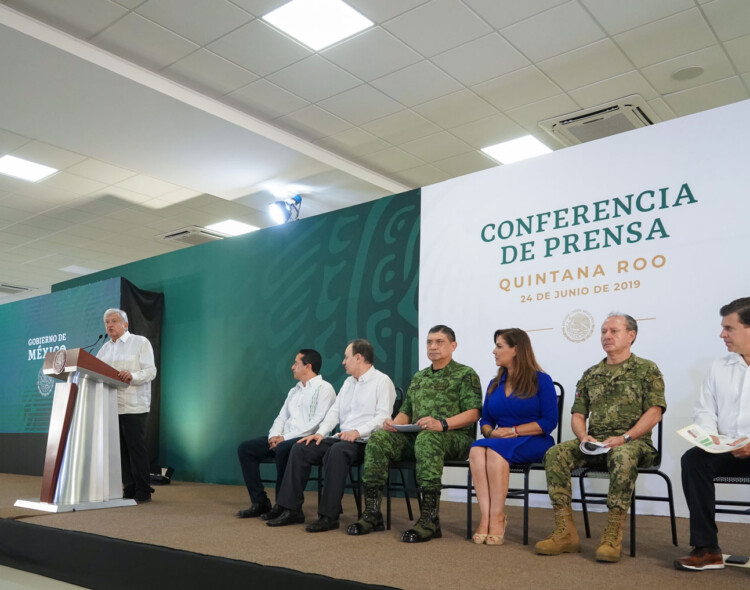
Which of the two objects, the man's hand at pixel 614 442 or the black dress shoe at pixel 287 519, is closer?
the man's hand at pixel 614 442

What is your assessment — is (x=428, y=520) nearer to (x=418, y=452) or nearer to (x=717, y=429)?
(x=418, y=452)

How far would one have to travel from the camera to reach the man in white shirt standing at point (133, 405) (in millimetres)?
4719

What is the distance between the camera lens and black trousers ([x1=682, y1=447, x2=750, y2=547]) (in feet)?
7.86

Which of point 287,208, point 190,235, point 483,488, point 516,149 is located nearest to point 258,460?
point 483,488

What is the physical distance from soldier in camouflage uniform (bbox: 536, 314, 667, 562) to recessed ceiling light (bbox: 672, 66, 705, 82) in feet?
10.1

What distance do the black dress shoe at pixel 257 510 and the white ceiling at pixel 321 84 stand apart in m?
3.14

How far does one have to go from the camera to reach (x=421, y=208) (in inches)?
205

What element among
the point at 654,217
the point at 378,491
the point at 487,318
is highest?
the point at 654,217

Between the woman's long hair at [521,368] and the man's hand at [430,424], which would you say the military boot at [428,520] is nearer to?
the man's hand at [430,424]

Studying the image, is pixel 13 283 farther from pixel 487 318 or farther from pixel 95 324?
pixel 487 318

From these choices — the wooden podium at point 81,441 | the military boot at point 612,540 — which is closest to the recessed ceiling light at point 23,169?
the wooden podium at point 81,441

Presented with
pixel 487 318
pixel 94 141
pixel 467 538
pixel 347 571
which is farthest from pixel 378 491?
pixel 94 141

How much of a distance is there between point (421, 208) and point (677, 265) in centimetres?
195

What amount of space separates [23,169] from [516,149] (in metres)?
4.95
